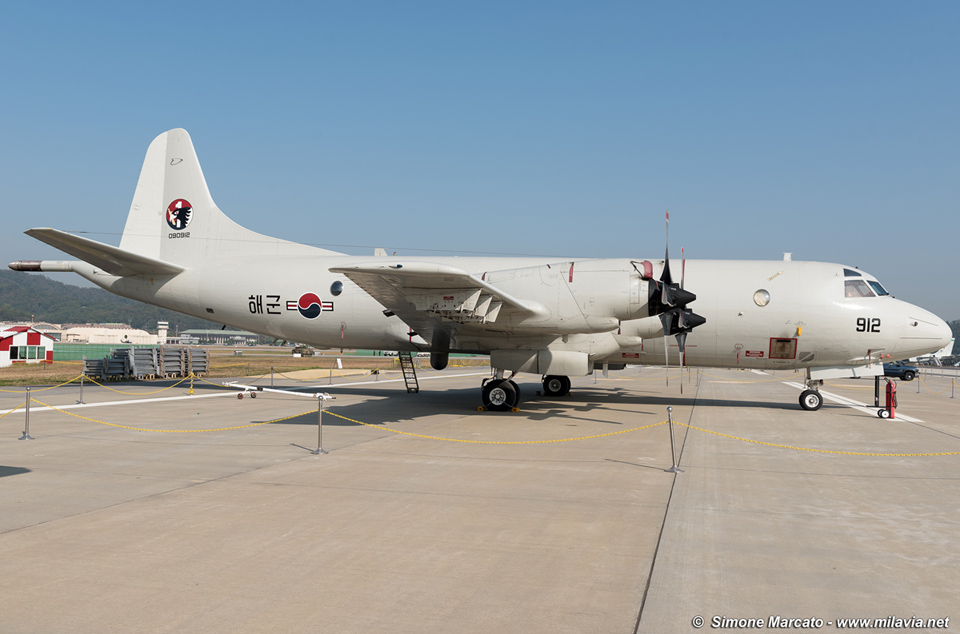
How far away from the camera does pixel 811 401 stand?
58.6 feet

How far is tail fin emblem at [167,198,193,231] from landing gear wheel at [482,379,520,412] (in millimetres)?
11753

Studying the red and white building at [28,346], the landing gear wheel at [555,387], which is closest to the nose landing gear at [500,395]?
the landing gear wheel at [555,387]

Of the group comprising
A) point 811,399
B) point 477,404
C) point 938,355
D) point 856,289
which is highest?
point 856,289

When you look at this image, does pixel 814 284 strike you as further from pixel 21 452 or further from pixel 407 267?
pixel 21 452

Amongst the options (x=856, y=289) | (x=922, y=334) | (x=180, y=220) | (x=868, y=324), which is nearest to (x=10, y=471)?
(x=180, y=220)

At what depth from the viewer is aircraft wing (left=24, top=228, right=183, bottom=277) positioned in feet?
49.5

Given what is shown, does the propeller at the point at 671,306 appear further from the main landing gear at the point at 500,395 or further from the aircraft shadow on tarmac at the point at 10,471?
the aircraft shadow on tarmac at the point at 10,471

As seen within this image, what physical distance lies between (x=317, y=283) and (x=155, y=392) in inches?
Result: 319

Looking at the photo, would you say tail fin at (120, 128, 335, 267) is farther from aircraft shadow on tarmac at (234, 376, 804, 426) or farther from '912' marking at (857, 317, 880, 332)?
'912' marking at (857, 317, 880, 332)

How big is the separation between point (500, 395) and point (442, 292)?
4301 millimetres

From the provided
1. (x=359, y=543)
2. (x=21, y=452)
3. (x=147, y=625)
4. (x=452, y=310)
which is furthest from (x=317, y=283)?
(x=147, y=625)

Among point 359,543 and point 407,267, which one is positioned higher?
point 407,267

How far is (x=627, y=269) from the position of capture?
1396 cm

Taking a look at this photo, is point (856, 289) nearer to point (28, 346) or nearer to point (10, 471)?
point (10, 471)
